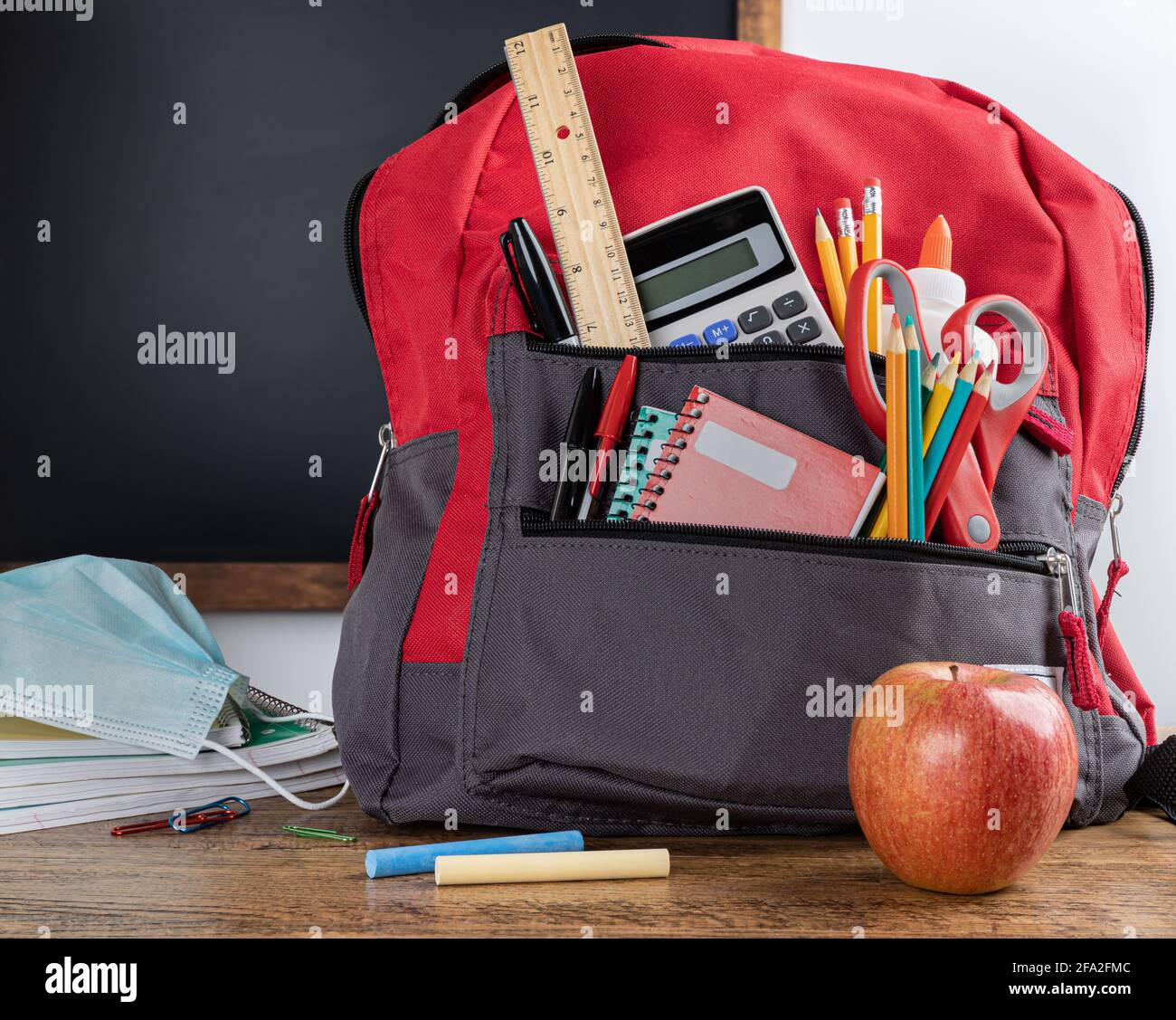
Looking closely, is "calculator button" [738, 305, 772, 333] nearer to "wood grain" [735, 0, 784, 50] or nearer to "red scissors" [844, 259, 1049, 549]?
"red scissors" [844, 259, 1049, 549]

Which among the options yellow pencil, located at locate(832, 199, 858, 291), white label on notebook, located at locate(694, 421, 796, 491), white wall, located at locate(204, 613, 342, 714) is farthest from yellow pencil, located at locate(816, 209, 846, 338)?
white wall, located at locate(204, 613, 342, 714)

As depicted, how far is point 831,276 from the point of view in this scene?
57 cm

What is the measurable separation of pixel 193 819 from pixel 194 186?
57cm

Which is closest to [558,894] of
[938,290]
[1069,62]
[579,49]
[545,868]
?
[545,868]

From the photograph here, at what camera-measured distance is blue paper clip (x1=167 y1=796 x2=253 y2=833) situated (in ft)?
1.77

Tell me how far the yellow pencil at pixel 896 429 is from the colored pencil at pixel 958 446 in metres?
0.02

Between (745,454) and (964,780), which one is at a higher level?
(745,454)

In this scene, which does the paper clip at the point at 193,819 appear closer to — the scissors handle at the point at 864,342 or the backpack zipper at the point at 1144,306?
the scissors handle at the point at 864,342

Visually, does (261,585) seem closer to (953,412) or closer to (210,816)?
(210,816)

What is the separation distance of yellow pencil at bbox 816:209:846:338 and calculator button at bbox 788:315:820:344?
2 cm

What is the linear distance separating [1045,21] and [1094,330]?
44 centimetres

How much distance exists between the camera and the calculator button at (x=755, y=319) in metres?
0.56

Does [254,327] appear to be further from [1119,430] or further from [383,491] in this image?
[1119,430]
